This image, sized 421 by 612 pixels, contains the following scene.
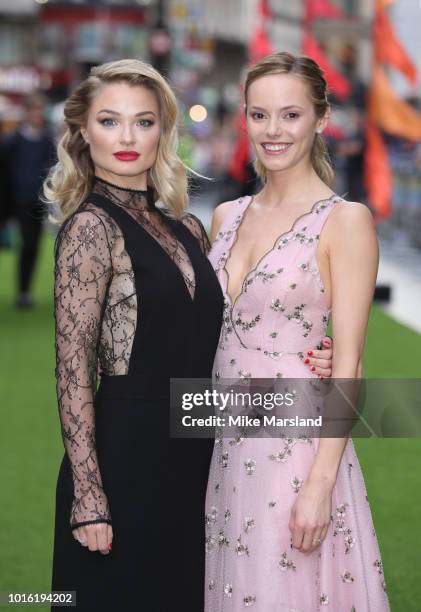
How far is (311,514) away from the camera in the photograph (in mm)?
3051

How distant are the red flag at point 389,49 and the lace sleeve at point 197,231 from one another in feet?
40.5

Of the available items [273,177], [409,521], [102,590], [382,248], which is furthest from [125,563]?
[382,248]

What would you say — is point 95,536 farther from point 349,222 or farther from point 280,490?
point 349,222

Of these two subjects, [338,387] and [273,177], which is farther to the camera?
[273,177]

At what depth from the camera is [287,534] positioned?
314 cm

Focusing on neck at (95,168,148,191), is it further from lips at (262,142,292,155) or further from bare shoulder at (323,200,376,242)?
bare shoulder at (323,200,376,242)

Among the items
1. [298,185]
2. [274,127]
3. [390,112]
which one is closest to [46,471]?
[298,185]

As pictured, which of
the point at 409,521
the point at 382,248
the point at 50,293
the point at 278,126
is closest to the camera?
the point at 278,126

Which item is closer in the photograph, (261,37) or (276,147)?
(276,147)

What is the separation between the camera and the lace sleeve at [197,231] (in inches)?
138

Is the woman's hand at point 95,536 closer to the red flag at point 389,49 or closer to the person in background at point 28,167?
the person in background at point 28,167

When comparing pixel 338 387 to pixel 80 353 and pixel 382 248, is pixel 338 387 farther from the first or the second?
pixel 382 248

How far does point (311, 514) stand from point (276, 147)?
1022mm

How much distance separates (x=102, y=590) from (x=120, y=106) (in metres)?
1.30
